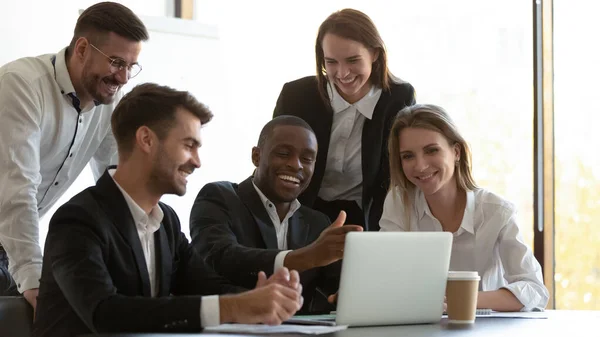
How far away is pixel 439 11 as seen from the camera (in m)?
5.04

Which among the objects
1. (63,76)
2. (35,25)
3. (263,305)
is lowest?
(263,305)

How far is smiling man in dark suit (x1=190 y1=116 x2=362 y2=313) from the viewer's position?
277cm

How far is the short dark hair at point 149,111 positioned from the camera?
2133 millimetres

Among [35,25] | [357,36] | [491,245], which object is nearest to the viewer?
[491,245]

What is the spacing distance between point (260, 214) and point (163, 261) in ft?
2.53

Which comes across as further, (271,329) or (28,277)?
(28,277)

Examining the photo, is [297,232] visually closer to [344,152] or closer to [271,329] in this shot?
[344,152]

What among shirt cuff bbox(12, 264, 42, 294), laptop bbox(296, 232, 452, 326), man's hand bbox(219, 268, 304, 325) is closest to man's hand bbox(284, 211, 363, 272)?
laptop bbox(296, 232, 452, 326)

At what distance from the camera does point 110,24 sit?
298 cm

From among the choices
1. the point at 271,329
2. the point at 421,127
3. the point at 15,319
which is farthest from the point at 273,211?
the point at 271,329

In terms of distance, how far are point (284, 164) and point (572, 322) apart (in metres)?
1.09

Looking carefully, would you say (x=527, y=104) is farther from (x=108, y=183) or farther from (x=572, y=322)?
(x=108, y=183)

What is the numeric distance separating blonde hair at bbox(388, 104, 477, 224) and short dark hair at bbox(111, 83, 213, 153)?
3.07 ft

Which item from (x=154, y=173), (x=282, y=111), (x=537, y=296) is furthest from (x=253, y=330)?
(x=282, y=111)
